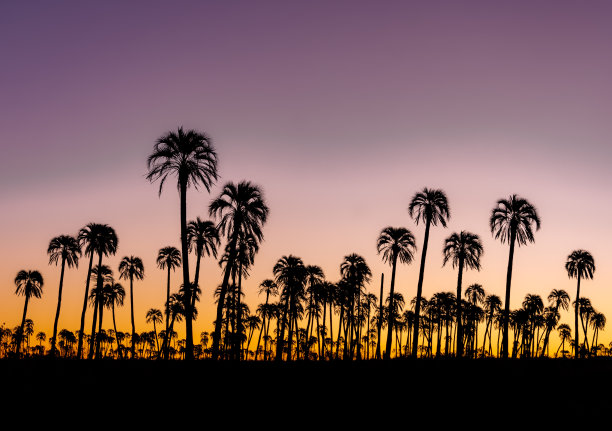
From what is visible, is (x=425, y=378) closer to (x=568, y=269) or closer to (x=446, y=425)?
(x=446, y=425)

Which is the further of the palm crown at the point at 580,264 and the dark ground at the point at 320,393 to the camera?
the palm crown at the point at 580,264

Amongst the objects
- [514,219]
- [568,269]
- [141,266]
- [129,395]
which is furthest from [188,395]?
[568,269]

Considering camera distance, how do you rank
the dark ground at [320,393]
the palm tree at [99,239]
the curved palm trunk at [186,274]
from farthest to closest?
1. the palm tree at [99,239]
2. the curved palm trunk at [186,274]
3. the dark ground at [320,393]

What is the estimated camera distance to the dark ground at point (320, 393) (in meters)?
21.3

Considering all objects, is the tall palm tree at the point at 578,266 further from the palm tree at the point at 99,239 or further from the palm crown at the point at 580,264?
the palm tree at the point at 99,239

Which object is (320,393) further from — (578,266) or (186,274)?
(578,266)

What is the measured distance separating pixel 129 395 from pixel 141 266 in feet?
204

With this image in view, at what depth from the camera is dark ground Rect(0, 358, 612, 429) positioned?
69.9ft

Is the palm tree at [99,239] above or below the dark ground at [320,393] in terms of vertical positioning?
above

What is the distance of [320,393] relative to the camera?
81.2 ft

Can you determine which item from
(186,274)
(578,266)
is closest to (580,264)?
(578,266)

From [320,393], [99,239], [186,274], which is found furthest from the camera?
[99,239]

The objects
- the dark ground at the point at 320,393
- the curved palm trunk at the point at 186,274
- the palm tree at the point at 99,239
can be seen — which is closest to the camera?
the dark ground at the point at 320,393

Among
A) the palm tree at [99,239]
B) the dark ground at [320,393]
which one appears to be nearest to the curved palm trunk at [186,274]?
the dark ground at [320,393]
